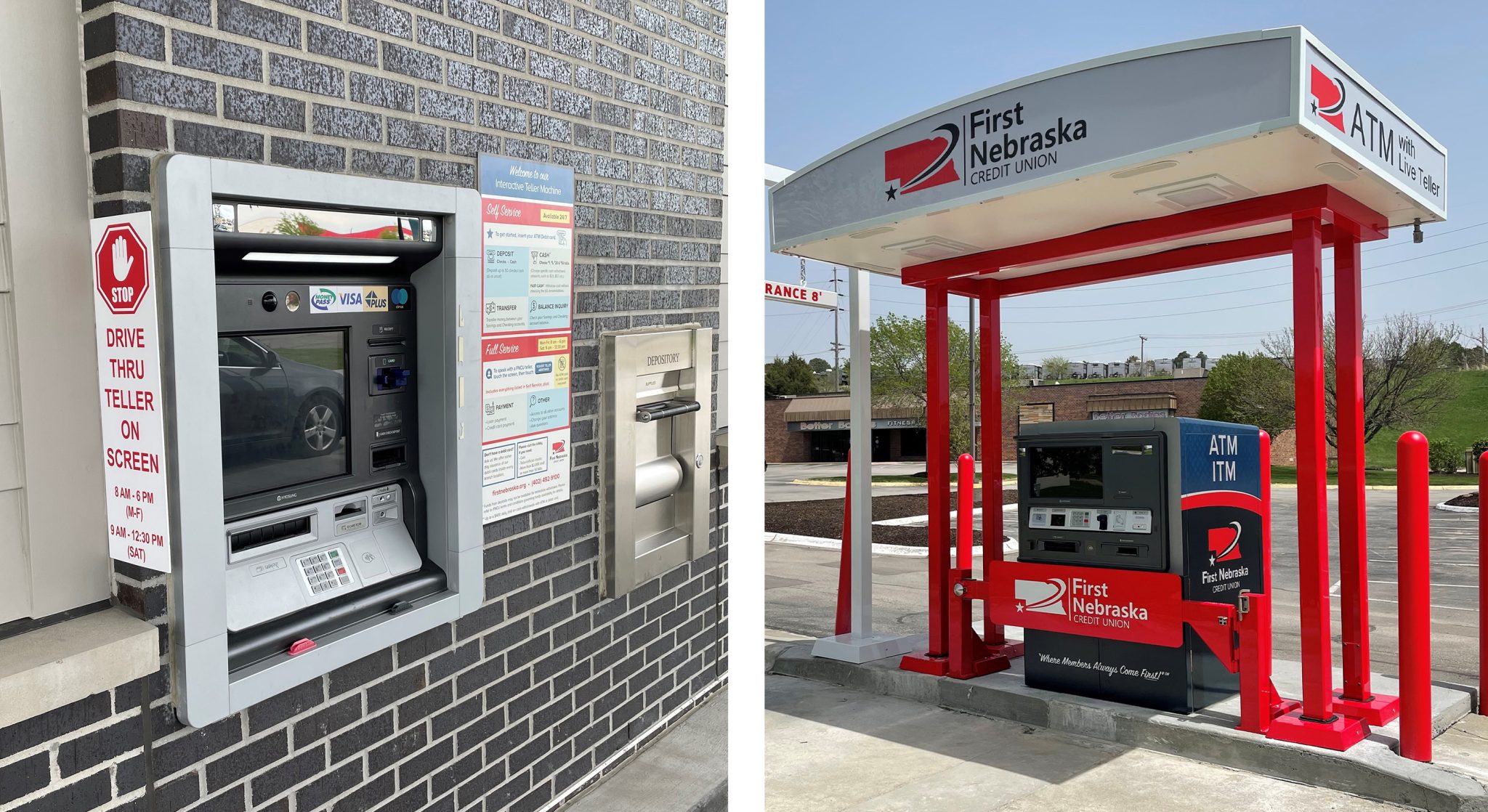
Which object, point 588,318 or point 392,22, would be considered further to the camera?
point 588,318

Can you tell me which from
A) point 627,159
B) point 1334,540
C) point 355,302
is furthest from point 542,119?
point 1334,540

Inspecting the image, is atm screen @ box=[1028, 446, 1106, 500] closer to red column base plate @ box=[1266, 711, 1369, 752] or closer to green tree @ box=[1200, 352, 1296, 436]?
red column base plate @ box=[1266, 711, 1369, 752]

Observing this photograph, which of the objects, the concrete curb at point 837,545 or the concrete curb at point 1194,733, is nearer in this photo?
the concrete curb at point 1194,733

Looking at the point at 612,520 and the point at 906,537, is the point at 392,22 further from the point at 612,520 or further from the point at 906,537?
the point at 906,537

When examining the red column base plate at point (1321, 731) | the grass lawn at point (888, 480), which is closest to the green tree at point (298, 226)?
the red column base plate at point (1321, 731)

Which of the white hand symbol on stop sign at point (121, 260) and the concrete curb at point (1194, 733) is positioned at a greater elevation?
the white hand symbol on stop sign at point (121, 260)

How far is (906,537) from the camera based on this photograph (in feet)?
47.3

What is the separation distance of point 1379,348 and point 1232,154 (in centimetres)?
3428

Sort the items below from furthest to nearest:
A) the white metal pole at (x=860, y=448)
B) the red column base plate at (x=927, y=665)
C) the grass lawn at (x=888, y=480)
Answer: the grass lawn at (x=888, y=480) → the white metal pole at (x=860, y=448) → the red column base plate at (x=927, y=665)

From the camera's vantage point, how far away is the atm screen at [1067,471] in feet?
16.5

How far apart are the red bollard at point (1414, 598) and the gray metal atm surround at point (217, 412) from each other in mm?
3696

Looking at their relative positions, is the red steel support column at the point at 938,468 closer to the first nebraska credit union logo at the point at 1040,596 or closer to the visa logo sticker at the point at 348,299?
the first nebraska credit union logo at the point at 1040,596

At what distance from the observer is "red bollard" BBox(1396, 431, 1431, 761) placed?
413 centimetres

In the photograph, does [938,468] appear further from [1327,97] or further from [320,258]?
[320,258]
